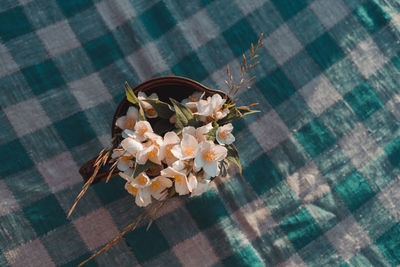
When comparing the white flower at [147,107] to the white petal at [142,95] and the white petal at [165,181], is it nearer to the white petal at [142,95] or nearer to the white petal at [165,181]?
the white petal at [142,95]

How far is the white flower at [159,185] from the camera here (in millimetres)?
688

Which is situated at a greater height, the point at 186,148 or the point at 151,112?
the point at 151,112

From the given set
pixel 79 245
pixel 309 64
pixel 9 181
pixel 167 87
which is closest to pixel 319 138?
pixel 309 64

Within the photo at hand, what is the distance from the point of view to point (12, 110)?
995 mm

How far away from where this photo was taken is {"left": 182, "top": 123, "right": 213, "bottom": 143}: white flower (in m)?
0.68

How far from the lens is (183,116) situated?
2.30ft

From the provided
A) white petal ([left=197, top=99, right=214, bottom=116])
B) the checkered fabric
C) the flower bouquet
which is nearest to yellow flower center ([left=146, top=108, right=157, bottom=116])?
the flower bouquet

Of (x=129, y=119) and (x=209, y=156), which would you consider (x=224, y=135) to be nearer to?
(x=209, y=156)

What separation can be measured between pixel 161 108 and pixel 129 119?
68 millimetres

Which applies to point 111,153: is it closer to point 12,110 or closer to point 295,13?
point 12,110

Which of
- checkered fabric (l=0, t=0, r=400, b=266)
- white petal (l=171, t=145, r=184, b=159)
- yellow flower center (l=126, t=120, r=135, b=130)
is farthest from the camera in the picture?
Result: checkered fabric (l=0, t=0, r=400, b=266)

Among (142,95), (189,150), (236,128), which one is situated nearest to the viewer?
(189,150)

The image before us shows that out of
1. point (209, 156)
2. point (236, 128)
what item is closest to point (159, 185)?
point (209, 156)

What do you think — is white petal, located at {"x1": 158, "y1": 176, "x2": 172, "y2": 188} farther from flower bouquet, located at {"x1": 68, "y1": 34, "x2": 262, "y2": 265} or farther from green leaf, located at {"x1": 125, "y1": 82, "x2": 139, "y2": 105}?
green leaf, located at {"x1": 125, "y1": 82, "x2": 139, "y2": 105}
